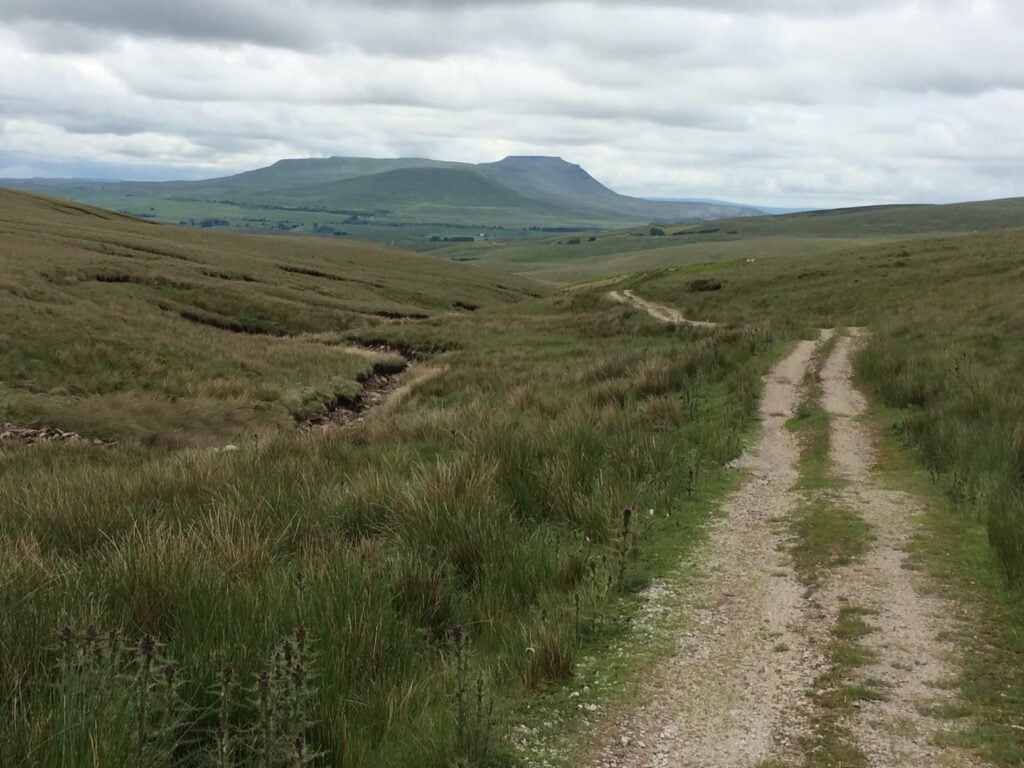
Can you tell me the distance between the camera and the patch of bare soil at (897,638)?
383 centimetres

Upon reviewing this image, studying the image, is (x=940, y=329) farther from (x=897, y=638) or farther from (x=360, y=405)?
(x=897, y=638)

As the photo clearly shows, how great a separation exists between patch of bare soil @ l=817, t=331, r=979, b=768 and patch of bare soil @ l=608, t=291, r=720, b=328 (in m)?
26.1

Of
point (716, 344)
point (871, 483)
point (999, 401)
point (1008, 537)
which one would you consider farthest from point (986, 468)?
point (716, 344)

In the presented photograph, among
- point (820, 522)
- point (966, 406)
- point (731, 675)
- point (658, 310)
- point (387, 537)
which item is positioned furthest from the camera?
point (658, 310)

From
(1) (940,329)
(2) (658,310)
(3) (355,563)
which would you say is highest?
(1) (940,329)

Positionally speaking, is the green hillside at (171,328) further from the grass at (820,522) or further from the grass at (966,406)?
the grass at (966,406)

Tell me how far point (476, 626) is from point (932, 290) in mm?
36869

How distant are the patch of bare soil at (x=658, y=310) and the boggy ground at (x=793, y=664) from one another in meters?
27.4

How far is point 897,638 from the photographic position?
5.02 meters

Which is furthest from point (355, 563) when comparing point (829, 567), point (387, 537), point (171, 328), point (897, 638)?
point (171, 328)

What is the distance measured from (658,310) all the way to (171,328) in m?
26.4

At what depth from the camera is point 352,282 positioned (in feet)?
208

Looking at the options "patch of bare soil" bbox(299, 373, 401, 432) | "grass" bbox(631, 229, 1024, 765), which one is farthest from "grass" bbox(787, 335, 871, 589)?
"patch of bare soil" bbox(299, 373, 401, 432)

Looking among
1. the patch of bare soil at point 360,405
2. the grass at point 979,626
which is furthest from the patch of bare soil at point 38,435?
the grass at point 979,626
